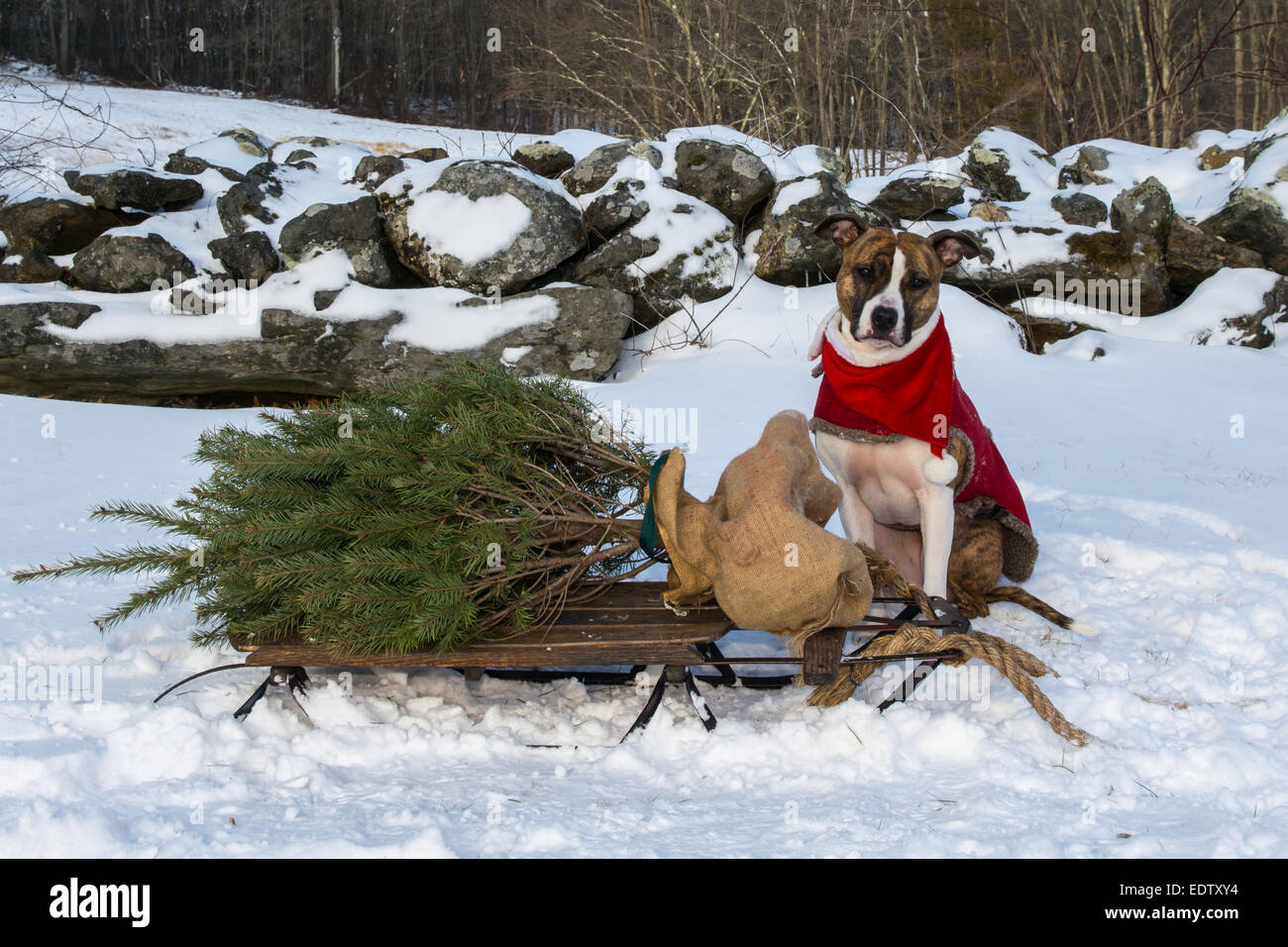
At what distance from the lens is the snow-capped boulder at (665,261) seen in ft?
30.8

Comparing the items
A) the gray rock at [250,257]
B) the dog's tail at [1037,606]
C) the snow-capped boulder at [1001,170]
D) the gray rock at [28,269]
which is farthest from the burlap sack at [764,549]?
the snow-capped boulder at [1001,170]

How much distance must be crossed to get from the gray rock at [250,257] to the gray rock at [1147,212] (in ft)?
28.0

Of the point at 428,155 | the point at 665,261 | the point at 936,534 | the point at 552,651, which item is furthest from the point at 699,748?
the point at 428,155

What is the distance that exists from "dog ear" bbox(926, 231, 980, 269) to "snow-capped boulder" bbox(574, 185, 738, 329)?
5547mm

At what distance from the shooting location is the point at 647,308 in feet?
31.1

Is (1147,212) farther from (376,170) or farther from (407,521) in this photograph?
(407,521)

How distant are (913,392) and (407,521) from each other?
1855 mm

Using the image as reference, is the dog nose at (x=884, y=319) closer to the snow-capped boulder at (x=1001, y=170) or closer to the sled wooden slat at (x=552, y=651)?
the sled wooden slat at (x=552, y=651)

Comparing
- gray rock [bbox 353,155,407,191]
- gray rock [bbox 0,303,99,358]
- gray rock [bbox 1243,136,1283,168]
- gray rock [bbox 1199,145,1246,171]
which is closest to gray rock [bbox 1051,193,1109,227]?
gray rock [bbox 1243,136,1283,168]

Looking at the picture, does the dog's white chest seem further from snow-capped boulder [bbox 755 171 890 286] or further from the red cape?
snow-capped boulder [bbox 755 171 890 286]

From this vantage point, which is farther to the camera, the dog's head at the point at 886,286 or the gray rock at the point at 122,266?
the gray rock at the point at 122,266

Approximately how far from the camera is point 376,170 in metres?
10.5

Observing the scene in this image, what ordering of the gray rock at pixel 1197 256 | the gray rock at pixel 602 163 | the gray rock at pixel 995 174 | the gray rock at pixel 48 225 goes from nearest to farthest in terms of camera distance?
the gray rock at pixel 48 225 < the gray rock at pixel 602 163 < the gray rock at pixel 1197 256 < the gray rock at pixel 995 174

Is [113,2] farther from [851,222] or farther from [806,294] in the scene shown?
[851,222]
